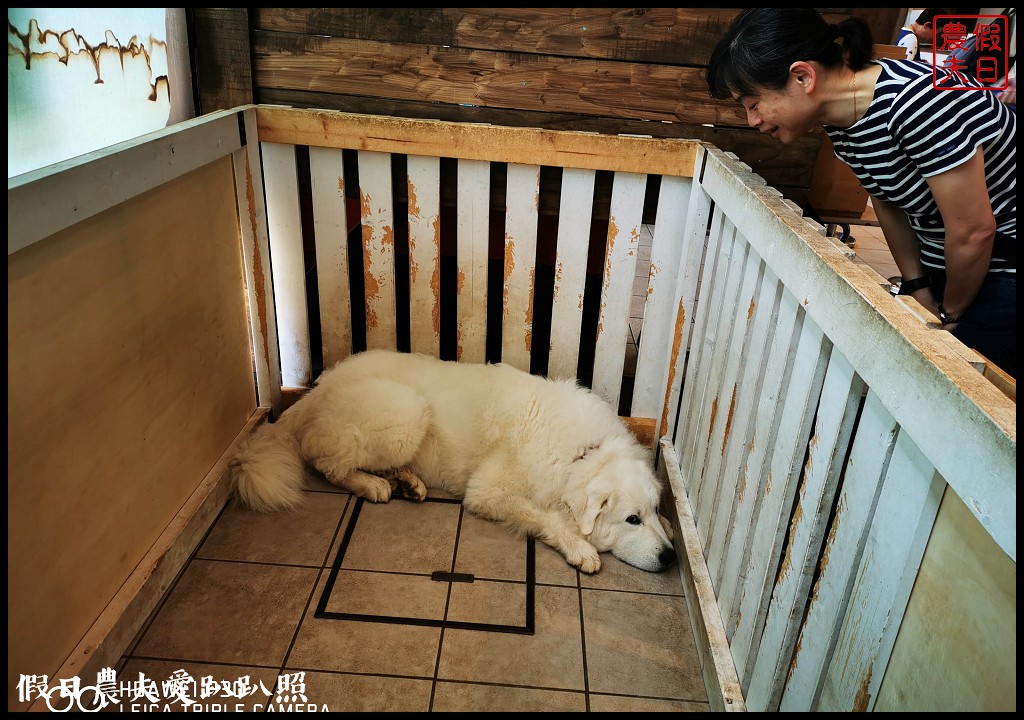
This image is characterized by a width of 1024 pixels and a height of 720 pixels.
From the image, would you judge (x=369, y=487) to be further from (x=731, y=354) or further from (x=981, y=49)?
(x=981, y=49)

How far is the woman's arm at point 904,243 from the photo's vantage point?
215 centimetres

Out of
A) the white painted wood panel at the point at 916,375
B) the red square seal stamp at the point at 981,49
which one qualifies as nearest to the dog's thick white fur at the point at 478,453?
the white painted wood panel at the point at 916,375

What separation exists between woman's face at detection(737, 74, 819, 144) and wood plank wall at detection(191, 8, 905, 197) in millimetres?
968

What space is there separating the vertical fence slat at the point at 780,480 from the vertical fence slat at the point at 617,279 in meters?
1.33

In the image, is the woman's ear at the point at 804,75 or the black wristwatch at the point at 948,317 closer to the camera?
the woman's ear at the point at 804,75

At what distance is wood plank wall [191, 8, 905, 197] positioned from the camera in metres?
2.75

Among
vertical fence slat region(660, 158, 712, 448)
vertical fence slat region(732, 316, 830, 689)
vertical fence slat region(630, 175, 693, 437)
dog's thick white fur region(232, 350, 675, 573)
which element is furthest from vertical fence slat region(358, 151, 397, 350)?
vertical fence slat region(732, 316, 830, 689)

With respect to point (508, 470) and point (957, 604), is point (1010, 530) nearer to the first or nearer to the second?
point (957, 604)

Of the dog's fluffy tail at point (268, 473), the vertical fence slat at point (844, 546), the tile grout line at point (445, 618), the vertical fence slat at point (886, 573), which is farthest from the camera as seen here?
the dog's fluffy tail at point (268, 473)

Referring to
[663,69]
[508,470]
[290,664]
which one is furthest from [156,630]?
[663,69]

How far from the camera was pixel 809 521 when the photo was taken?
144 cm

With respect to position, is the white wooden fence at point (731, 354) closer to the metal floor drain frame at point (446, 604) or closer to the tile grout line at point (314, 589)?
the metal floor drain frame at point (446, 604)

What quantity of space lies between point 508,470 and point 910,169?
166cm

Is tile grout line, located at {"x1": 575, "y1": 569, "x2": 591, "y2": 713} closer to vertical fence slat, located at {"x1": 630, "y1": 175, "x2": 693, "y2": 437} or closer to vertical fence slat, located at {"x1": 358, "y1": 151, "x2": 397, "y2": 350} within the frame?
vertical fence slat, located at {"x1": 630, "y1": 175, "x2": 693, "y2": 437}
